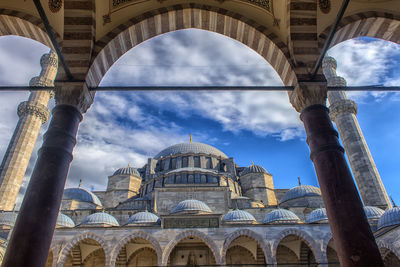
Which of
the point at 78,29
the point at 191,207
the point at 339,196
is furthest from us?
the point at 191,207

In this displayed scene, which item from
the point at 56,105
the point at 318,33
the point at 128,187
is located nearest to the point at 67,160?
the point at 56,105

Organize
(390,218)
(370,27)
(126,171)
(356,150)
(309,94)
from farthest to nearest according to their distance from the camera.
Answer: (126,171) → (356,150) → (390,218) → (370,27) → (309,94)

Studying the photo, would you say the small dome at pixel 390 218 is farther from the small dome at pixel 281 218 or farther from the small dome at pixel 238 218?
the small dome at pixel 238 218

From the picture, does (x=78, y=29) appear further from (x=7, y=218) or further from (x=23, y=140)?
(x=23, y=140)

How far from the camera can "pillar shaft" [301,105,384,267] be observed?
3.29 meters

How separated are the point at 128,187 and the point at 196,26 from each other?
2130 cm

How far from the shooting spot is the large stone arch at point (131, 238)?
1426 cm

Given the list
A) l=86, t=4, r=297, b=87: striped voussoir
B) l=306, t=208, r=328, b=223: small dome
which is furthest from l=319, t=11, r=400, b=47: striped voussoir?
l=306, t=208, r=328, b=223: small dome

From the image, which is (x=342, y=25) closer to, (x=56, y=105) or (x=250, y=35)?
(x=250, y=35)

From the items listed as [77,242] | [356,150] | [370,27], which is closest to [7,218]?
[77,242]

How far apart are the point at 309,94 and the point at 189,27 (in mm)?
2726

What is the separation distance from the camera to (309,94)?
15.2ft

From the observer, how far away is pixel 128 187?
82.7ft

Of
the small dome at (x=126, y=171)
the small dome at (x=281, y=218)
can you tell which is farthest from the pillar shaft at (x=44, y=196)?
the small dome at (x=126, y=171)
